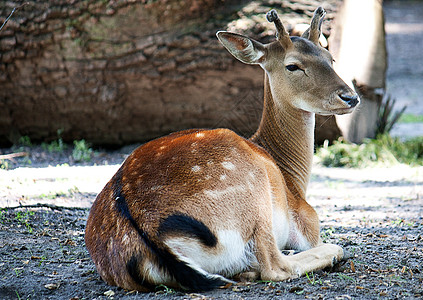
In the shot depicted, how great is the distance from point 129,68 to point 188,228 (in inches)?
172

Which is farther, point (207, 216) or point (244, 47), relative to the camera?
point (244, 47)

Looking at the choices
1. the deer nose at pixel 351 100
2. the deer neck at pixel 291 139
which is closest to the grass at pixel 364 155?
the deer neck at pixel 291 139

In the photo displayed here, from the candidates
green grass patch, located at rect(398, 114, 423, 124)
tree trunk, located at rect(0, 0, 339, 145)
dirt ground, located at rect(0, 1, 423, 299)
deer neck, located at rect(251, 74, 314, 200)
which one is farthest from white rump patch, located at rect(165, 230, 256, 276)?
green grass patch, located at rect(398, 114, 423, 124)

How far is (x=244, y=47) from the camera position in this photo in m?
4.33

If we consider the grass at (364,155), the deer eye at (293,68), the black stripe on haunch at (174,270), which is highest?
the deer eye at (293,68)

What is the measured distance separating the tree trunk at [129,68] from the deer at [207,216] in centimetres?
284

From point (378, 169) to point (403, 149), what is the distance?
2.15ft

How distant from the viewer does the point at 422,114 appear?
1134 centimetres

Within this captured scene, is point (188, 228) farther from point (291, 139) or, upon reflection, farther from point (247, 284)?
point (291, 139)

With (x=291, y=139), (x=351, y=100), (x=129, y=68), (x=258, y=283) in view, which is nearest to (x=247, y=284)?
(x=258, y=283)

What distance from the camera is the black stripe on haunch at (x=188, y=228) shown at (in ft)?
10.0

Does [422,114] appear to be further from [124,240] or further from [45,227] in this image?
[124,240]

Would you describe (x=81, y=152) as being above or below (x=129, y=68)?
below

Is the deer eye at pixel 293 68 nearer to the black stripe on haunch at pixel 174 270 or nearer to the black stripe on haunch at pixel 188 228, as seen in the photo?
the black stripe on haunch at pixel 188 228
